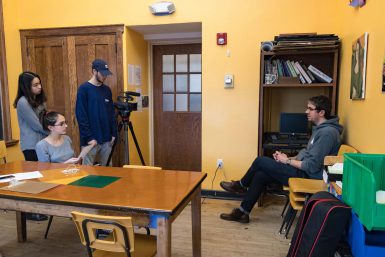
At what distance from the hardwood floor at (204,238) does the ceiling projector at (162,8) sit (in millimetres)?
2121

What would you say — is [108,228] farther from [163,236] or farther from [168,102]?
[168,102]

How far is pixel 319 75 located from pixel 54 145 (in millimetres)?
2461

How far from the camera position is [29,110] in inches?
105

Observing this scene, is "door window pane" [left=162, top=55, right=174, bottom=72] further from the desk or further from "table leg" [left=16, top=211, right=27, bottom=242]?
"table leg" [left=16, top=211, right=27, bottom=242]

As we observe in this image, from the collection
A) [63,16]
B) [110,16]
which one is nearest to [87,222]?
[110,16]

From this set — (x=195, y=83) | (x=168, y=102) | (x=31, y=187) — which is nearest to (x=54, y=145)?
(x=31, y=187)

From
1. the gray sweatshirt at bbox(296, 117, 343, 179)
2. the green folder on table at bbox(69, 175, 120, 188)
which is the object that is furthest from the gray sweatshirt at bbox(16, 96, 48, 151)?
the gray sweatshirt at bbox(296, 117, 343, 179)

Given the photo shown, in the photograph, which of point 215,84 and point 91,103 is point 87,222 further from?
point 215,84

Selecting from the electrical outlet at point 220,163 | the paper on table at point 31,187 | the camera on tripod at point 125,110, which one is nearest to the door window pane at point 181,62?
the camera on tripod at point 125,110

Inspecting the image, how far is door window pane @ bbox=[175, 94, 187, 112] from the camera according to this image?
161 inches

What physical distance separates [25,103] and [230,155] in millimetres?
2074

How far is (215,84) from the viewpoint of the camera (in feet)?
10.9

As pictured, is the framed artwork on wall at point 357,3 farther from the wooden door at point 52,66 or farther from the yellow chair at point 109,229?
the wooden door at point 52,66

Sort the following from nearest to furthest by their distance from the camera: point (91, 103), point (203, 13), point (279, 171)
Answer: point (279, 171)
point (91, 103)
point (203, 13)
